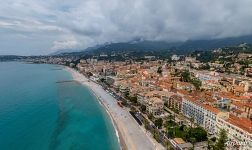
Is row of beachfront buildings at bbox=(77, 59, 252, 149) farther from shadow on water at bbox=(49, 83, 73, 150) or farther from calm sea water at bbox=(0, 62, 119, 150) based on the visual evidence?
shadow on water at bbox=(49, 83, 73, 150)

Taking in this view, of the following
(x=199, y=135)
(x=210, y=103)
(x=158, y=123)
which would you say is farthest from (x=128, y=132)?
(x=210, y=103)

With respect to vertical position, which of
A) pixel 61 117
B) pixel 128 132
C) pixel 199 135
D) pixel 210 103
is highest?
pixel 210 103

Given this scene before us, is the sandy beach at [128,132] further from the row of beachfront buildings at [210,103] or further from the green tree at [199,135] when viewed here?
the row of beachfront buildings at [210,103]

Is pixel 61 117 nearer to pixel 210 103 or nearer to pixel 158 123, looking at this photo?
pixel 158 123

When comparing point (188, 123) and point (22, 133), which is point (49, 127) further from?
point (188, 123)

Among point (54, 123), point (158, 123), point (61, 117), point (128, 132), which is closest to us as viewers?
point (128, 132)

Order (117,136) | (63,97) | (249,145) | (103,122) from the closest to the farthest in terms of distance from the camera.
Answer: (249,145)
(117,136)
(103,122)
(63,97)

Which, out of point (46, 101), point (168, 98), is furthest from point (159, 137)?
point (46, 101)

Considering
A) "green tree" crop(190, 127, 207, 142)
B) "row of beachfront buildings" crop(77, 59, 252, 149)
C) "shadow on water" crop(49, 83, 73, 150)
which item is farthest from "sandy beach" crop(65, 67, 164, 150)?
"shadow on water" crop(49, 83, 73, 150)

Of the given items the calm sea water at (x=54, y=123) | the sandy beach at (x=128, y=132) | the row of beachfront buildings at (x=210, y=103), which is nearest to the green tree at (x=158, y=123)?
the sandy beach at (x=128, y=132)
